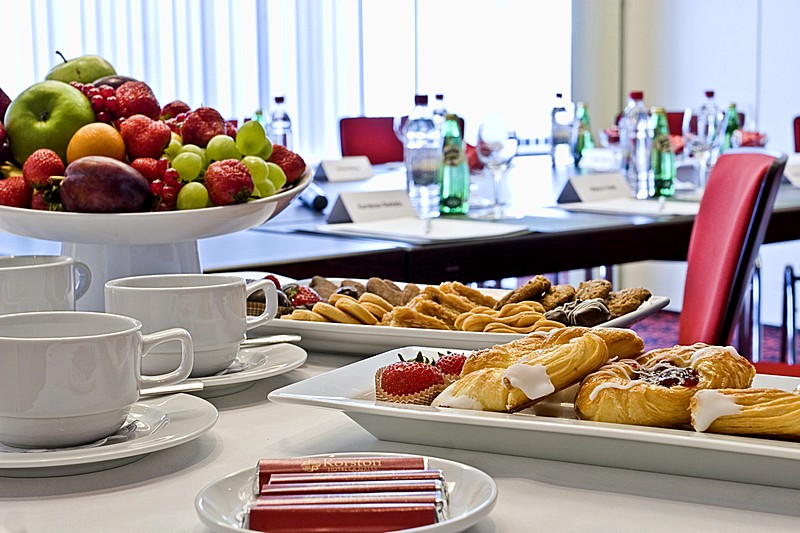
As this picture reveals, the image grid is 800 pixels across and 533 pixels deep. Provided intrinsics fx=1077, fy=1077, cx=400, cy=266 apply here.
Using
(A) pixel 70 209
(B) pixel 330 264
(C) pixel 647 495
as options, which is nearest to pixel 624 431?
(C) pixel 647 495

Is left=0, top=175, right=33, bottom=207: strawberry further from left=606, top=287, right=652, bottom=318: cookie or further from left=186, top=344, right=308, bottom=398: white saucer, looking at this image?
left=606, top=287, right=652, bottom=318: cookie

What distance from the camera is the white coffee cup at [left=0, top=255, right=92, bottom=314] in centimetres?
92

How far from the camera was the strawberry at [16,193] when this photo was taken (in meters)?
1.03

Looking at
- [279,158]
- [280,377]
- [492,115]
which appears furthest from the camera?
[492,115]

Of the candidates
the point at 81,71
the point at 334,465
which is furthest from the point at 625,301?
the point at 81,71

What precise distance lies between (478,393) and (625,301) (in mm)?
386

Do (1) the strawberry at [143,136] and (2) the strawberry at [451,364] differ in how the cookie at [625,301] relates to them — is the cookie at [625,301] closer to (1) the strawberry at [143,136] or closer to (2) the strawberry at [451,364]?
(2) the strawberry at [451,364]

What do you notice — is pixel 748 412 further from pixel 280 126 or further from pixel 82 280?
pixel 280 126

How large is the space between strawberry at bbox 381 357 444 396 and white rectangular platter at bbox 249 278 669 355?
0.19 meters

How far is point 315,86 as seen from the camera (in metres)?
5.57

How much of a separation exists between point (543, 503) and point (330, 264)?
111 centimetres

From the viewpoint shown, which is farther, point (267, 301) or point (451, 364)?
point (267, 301)

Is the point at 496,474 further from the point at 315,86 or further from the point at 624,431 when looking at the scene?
the point at 315,86

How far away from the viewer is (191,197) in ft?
3.32
